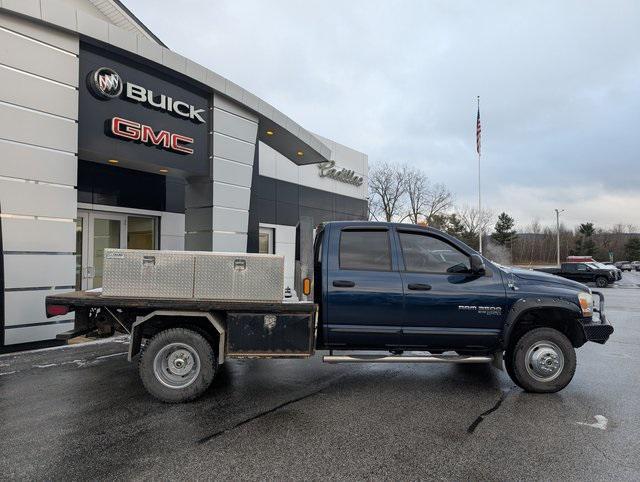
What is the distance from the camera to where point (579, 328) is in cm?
513

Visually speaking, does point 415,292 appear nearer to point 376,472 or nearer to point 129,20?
point 376,472

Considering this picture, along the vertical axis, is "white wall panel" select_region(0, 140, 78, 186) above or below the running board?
above

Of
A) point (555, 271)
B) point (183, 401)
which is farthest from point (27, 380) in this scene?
point (555, 271)

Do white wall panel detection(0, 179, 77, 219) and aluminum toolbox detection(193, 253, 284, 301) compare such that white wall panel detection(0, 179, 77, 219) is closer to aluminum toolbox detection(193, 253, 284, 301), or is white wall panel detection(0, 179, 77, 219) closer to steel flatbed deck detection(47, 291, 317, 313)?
steel flatbed deck detection(47, 291, 317, 313)

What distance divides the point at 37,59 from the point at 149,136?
7.61ft

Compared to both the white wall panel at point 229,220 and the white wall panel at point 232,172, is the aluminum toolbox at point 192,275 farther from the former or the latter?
the white wall panel at point 232,172

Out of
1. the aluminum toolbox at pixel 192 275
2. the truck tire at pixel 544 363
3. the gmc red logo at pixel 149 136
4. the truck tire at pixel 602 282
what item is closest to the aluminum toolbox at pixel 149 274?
the aluminum toolbox at pixel 192 275

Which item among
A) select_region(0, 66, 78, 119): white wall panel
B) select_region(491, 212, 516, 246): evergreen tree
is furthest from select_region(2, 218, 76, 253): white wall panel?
select_region(491, 212, 516, 246): evergreen tree

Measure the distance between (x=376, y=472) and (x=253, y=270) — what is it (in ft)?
7.86

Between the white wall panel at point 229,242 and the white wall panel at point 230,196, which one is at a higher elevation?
the white wall panel at point 230,196

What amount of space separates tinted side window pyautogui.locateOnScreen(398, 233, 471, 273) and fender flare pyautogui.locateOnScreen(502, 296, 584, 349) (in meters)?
0.70

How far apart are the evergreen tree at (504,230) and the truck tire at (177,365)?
72.0 metres

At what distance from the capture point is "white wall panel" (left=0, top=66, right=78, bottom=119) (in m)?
6.90

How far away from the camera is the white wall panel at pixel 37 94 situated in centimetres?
690
